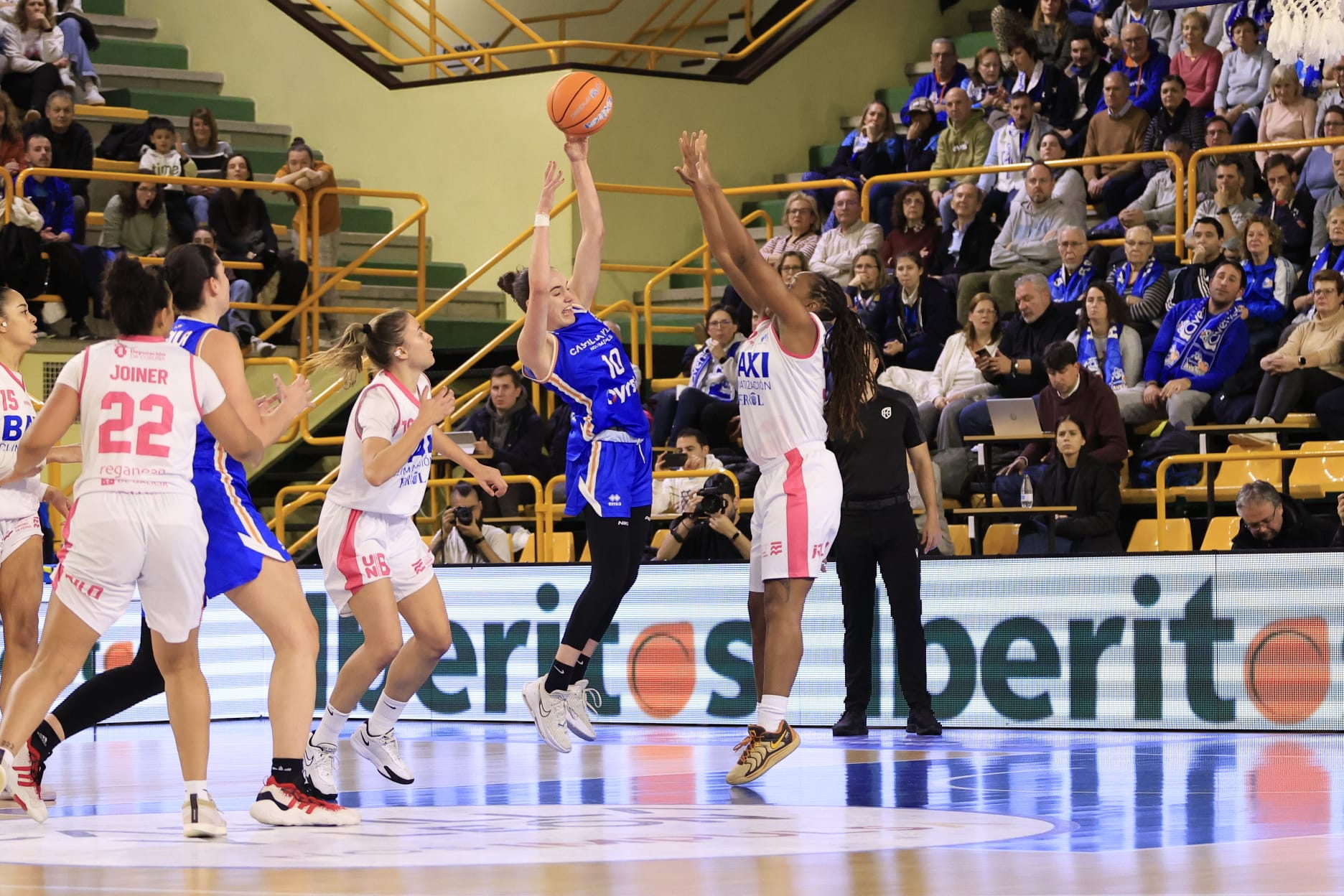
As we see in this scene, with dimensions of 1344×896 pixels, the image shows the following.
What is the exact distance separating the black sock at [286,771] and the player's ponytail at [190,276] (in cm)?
160

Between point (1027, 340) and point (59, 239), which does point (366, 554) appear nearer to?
point (1027, 340)

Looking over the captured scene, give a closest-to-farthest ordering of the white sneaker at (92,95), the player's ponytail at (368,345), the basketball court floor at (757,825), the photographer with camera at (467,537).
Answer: the basketball court floor at (757,825) → the player's ponytail at (368,345) → the photographer with camera at (467,537) → the white sneaker at (92,95)

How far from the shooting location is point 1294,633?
10320mm

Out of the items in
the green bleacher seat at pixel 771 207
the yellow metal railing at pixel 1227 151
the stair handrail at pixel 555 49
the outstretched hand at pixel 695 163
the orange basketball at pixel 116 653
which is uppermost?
the stair handrail at pixel 555 49

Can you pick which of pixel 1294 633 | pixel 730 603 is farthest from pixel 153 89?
pixel 1294 633

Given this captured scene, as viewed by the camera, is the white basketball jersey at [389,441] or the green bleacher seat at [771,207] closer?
the white basketball jersey at [389,441]

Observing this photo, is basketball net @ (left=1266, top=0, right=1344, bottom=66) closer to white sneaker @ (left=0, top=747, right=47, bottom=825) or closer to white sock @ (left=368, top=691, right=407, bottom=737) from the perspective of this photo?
white sock @ (left=368, top=691, right=407, bottom=737)

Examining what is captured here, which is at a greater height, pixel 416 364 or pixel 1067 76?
pixel 1067 76

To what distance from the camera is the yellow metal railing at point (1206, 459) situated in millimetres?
11453

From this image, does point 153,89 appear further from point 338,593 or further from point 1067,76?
point 338,593

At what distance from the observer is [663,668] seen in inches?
471

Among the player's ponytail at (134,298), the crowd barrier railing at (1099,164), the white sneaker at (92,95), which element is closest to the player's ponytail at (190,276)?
the player's ponytail at (134,298)

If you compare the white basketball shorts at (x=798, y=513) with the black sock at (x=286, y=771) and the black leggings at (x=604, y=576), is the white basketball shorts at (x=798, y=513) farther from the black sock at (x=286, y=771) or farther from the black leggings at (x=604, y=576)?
the black sock at (x=286, y=771)

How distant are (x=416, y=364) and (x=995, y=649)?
4.35m
